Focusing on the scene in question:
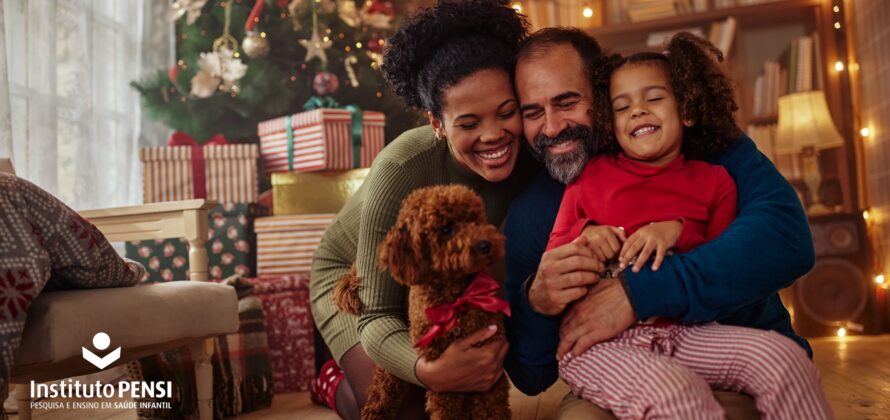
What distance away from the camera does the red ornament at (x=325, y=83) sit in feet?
11.5

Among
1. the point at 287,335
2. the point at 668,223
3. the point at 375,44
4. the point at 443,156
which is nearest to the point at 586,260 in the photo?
the point at 668,223

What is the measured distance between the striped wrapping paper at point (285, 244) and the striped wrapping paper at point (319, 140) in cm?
34

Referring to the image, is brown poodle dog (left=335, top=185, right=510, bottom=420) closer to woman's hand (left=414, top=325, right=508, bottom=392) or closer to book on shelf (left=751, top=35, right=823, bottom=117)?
woman's hand (left=414, top=325, right=508, bottom=392)

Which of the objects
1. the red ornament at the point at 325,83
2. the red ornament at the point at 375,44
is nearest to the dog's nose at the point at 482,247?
the red ornament at the point at 325,83

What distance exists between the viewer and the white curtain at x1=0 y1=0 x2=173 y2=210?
2748 mm

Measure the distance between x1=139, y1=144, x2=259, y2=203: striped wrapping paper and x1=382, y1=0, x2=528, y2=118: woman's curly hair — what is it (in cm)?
172

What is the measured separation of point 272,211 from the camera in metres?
3.50

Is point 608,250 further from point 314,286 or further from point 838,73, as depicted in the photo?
point 838,73

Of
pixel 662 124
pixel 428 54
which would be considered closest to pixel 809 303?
pixel 662 124

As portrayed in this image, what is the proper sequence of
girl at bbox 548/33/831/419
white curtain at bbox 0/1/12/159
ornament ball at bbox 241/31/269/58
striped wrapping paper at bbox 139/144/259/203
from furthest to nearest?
ornament ball at bbox 241/31/269/58, striped wrapping paper at bbox 139/144/259/203, white curtain at bbox 0/1/12/159, girl at bbox 548/33/831/419

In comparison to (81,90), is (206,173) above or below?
below

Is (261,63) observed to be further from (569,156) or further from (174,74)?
(569,156)

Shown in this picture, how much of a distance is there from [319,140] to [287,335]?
97 centimetres

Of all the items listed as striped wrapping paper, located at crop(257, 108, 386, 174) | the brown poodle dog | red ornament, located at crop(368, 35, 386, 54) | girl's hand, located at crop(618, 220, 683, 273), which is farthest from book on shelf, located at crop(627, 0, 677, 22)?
the brown poodle dog
